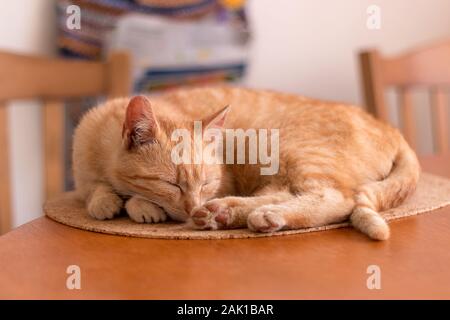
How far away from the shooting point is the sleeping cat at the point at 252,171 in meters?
1.07

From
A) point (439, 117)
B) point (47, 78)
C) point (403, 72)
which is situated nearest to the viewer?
point (47, 78)

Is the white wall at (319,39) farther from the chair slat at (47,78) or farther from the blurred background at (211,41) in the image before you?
the chair slat at (47,78)

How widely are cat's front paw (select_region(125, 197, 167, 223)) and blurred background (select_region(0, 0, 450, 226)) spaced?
1090 millimetres

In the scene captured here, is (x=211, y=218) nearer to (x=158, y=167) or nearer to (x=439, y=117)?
(x=158, y=167)

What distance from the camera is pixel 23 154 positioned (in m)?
2.15

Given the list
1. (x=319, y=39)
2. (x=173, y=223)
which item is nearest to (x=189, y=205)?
(x=173, y=223)

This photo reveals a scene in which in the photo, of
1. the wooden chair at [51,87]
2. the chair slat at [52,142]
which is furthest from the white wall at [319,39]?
the chair slat at [52,142]

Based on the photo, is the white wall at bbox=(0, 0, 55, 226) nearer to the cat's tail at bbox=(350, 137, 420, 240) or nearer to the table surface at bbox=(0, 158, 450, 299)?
the table surface at bbox=(0, 158, 450, 299)

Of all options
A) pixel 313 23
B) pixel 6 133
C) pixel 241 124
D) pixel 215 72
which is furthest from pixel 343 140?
pixel 313 23

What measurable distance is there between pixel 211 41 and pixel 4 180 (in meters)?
1.05

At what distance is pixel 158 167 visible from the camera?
3.68 ft

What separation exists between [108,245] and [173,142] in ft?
0.86

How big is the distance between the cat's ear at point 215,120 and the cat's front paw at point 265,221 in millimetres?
220
